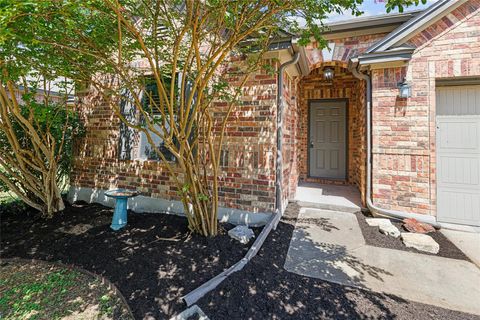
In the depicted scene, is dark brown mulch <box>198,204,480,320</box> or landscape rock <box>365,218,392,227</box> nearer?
dark brown mulch <box>198,204,480,320</box>

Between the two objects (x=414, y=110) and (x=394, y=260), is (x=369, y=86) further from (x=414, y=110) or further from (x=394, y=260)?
(x=394, y=260)

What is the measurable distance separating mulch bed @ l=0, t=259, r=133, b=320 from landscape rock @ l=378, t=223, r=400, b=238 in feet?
10.8

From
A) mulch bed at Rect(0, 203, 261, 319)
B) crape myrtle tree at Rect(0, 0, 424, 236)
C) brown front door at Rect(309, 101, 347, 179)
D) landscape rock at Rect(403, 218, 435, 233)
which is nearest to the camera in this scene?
mulch bed at Rect(0, 203, 261, 319)

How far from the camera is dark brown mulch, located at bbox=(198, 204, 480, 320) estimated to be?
1.69 m

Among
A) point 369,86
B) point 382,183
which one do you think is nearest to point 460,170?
point 382,183

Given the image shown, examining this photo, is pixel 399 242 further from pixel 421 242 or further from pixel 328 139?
Result: pixel 328 139

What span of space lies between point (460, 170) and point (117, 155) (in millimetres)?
6107

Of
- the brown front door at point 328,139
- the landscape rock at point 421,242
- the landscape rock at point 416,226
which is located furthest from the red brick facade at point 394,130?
the brown front door at point 328,139

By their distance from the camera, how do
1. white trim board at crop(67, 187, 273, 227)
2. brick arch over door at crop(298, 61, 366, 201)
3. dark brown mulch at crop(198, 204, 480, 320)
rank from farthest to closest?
brick arch over door at crop(298, 61, 366, 201) → white trim board at crop(67, 187, 273, 227) → dark brown mulch at crop(198, 204, 480, 320)

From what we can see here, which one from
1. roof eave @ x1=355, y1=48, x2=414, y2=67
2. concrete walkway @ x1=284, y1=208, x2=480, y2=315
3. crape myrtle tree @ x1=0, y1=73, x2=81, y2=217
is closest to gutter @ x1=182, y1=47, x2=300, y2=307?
concrete walkway @ x1=284, y1=208, x2=480, y2=315

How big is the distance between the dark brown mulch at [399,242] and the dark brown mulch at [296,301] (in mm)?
1099

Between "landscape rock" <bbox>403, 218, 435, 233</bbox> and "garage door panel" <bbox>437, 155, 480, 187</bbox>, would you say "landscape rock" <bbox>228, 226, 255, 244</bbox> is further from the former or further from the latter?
"garage door panel" <bbox>437, 155, 480, 187</bbox>

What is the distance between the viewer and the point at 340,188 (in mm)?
5555

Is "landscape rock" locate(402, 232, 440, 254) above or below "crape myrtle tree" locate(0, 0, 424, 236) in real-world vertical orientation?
below
